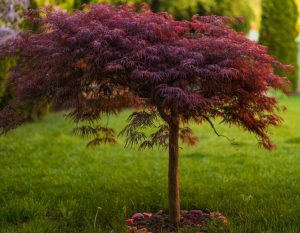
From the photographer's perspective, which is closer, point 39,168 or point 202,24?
point 202,24

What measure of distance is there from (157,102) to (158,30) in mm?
547

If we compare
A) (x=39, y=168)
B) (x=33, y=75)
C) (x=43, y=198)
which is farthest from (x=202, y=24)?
(x=39, y=168)

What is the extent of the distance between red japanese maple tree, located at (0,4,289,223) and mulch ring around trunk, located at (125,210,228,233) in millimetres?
443

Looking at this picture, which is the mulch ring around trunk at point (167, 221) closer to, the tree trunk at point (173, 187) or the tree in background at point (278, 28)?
the tree trunk at point (173, 187)

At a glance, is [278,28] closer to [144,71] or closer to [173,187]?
[173,187]

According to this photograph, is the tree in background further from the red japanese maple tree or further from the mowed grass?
the red japanese maple tree

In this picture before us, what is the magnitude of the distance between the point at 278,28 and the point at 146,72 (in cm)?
1281

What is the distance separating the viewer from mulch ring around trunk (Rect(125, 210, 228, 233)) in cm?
421

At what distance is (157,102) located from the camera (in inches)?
148

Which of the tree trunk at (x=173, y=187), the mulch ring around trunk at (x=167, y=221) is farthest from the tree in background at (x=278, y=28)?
the tree trunk at (x=173, y=187)

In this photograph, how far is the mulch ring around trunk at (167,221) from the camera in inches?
166

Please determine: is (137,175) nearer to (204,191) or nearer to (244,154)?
(204,191)

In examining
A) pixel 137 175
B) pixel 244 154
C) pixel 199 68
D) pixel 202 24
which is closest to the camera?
pixel 199 68

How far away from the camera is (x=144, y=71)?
3.59m
